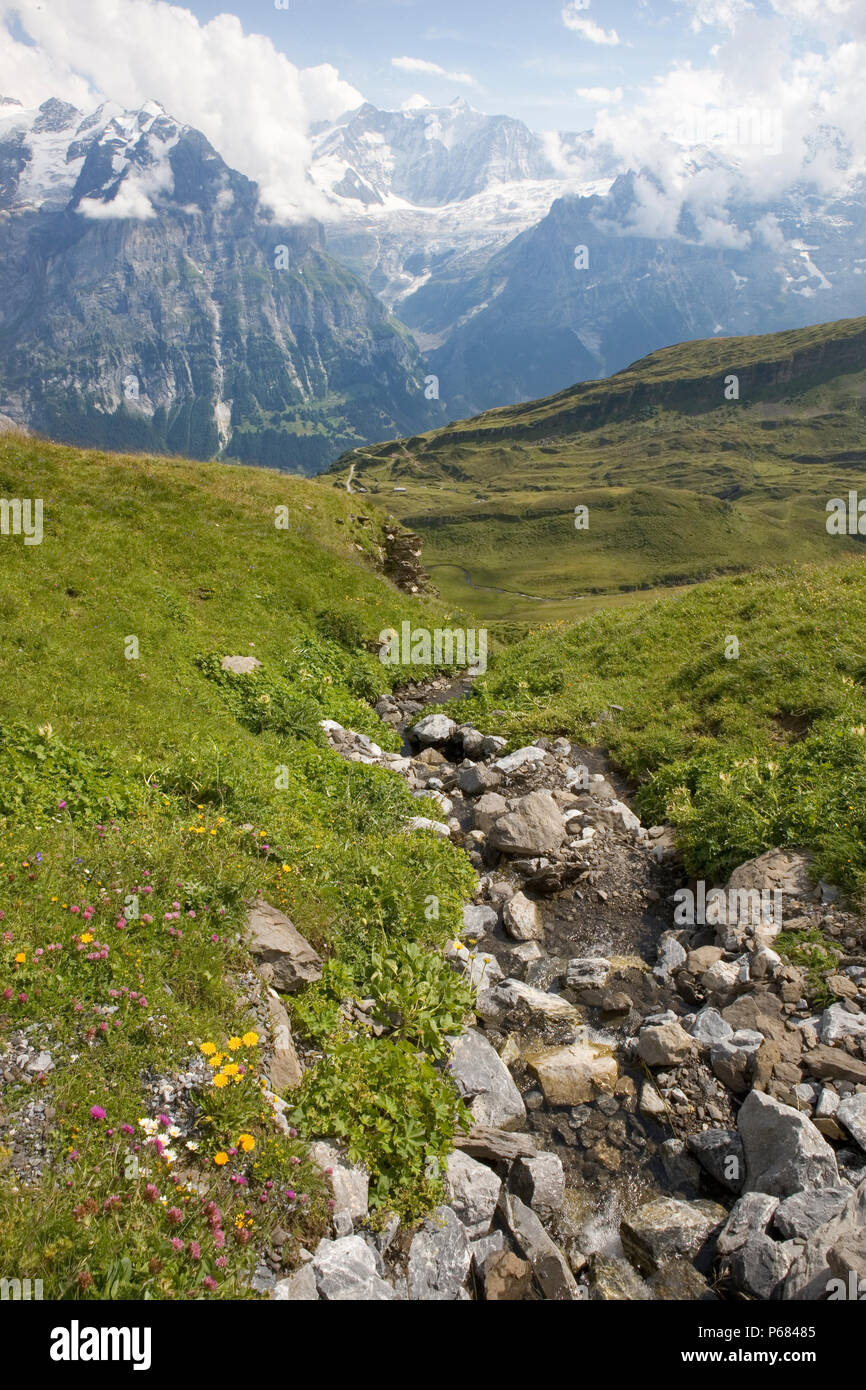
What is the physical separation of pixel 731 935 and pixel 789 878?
→ 1.53 meters

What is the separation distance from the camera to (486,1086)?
8.57 m

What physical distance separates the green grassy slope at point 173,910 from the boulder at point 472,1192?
29cm

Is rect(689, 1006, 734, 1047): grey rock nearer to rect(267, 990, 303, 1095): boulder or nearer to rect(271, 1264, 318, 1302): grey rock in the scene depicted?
rect(267, 990, 303, 1095): boulder

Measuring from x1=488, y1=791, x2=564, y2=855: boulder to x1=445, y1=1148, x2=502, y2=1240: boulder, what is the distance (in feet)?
23.1

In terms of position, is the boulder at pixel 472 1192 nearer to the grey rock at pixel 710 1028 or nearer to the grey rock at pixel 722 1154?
the grey rock at pixel 722 1154

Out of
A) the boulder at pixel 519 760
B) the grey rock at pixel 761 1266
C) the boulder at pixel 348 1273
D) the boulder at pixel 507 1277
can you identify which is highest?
the boulder at pixel 519 760

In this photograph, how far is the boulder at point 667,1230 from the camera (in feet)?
22.8

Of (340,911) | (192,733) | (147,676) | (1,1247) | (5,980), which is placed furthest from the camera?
(147,676)

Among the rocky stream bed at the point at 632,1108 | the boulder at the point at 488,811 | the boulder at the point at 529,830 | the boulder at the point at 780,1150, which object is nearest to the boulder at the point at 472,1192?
the rocky stream bed at the point at 632,1108

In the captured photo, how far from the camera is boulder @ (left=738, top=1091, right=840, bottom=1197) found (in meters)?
7.07

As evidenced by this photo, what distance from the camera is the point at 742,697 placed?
18266 millimetres

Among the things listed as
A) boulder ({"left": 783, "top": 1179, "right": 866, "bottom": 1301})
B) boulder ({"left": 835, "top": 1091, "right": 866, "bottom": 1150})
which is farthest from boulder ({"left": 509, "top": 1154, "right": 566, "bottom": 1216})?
boulder ({"left": 835, "top": 1091, "right": 866, "bottom": 1150})
